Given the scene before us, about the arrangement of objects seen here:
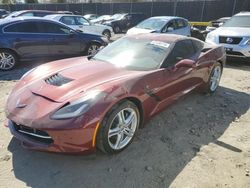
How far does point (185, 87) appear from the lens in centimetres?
466

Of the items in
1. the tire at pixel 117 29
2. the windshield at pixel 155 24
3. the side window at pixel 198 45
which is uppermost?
the side window at pixel 198 45

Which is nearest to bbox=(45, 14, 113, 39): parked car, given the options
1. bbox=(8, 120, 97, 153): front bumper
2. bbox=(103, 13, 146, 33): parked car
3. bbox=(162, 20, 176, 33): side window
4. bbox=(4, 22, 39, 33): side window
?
bbox=(162, 20, 176, 33): side window

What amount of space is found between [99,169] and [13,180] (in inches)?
37.2

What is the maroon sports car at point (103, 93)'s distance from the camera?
3.00m

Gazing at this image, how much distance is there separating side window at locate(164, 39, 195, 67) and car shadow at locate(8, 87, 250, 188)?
0.94 meters

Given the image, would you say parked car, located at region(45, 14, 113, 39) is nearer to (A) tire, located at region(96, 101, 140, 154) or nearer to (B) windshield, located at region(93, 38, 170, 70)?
(B) windshield, located at region(93, 38, 170, 70)

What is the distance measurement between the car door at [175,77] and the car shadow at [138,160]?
0.46 m

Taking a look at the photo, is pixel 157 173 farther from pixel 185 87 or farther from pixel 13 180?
pixel 185 87

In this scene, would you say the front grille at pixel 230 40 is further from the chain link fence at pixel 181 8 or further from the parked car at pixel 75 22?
the chain link fence at pixel 181 8

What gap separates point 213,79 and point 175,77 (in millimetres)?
1841

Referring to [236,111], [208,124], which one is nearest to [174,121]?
[208,124]

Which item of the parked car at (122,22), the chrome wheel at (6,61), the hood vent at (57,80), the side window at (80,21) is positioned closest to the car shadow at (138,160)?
the hood vent at (57,80)

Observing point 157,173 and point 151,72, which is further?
point 151,72

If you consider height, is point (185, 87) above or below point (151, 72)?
below
